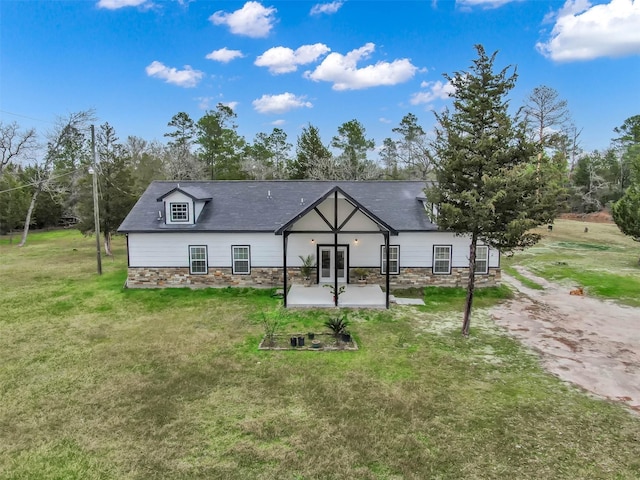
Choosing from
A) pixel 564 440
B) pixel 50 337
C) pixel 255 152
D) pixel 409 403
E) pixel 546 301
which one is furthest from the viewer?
pixel 255 152

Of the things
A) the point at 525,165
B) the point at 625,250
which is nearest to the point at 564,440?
the point at 525,165

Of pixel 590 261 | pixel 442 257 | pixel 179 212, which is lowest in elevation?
pixel 590 261

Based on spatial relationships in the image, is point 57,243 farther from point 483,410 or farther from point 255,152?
point 483,410

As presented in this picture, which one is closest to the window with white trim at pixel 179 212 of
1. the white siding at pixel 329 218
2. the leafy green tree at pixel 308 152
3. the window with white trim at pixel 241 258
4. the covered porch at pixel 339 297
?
the window with white trim at pixel 241 258

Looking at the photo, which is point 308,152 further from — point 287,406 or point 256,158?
point 287,406

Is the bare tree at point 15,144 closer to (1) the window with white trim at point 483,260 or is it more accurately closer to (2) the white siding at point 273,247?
(2) the white siding at point 273,247

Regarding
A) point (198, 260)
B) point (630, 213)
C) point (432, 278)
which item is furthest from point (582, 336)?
point (630, 213)
